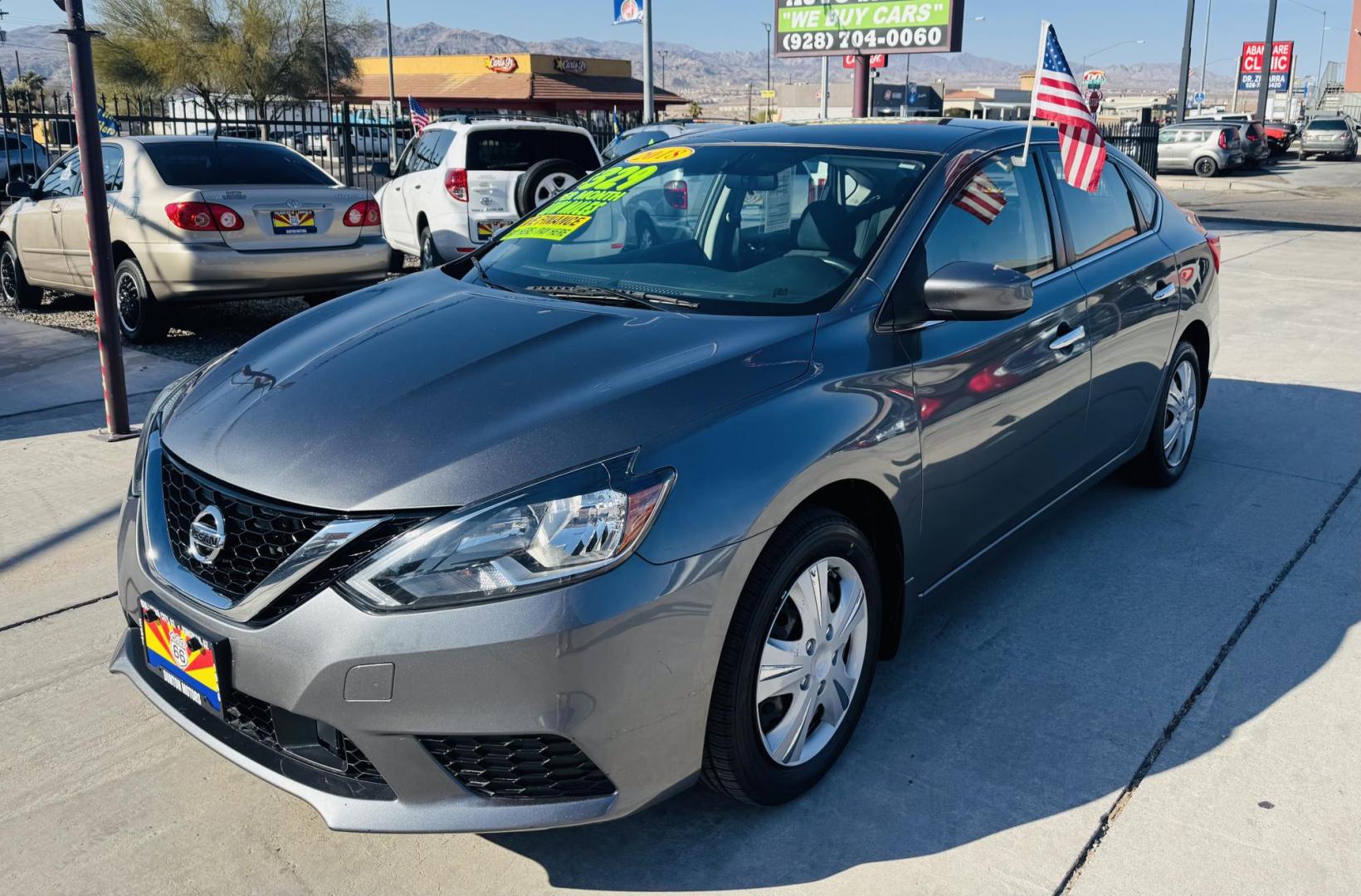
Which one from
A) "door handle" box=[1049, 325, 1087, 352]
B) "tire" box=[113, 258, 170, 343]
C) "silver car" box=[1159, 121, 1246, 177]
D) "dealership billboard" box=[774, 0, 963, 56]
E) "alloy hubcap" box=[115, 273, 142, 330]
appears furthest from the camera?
"silver car" box=[1159, 121, 1246, 177]

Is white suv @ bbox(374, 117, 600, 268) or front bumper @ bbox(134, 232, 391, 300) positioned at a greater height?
white suv @ bbox(374, 117, 600, 268)

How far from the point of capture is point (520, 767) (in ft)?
7.78

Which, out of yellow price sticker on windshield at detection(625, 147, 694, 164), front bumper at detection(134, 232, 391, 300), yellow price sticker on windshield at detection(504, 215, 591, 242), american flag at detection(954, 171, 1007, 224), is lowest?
front bumper at detection(134, 232, 391, 300)

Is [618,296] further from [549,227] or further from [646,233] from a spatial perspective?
[549,227]

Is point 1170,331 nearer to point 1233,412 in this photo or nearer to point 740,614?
point 1233,412

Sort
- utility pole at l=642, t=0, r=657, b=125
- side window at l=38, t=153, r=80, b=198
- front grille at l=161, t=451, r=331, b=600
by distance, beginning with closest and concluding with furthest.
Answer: front grille at l=161, t=451, r=331, b=600, side window at l=38, t=153, r=80, b=198, utility pole at l=642, t=0, r=657, b=125

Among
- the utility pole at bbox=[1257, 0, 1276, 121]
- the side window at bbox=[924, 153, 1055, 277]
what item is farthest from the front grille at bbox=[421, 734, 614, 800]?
the utility pole at bbox=[1257, 0, 1276, 121]

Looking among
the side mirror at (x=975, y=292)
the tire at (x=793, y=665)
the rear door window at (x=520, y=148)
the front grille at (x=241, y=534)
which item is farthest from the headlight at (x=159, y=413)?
the rear door window at (x=520, y=148)

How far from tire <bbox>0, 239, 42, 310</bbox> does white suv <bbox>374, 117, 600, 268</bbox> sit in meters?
3.46

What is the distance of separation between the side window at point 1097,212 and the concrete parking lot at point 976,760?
1.19 metres

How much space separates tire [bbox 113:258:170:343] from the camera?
26.2 feet

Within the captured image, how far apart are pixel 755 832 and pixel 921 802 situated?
1.47 feet

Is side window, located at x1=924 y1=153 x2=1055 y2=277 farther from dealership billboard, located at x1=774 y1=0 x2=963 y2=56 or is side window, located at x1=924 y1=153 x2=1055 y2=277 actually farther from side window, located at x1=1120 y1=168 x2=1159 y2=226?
dealership billboard, located at x1=774 y1=0 x2=963 y2=56

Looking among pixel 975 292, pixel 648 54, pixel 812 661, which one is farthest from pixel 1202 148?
pixel 812 661
